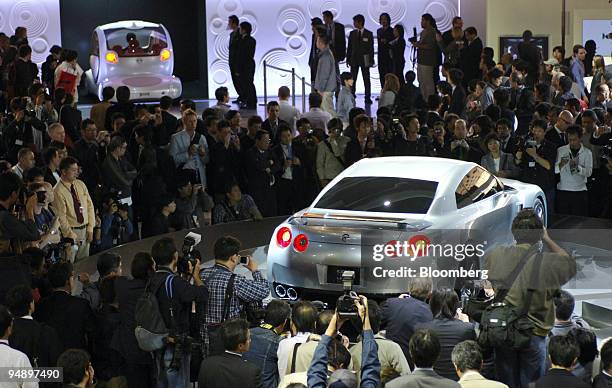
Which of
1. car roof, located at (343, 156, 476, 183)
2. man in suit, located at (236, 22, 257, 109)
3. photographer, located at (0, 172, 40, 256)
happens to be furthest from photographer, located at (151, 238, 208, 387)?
man in suit, located at (236, 22, 257, 109)

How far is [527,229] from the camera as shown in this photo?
9.39 metres

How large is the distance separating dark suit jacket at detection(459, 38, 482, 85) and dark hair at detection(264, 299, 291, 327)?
1314cm

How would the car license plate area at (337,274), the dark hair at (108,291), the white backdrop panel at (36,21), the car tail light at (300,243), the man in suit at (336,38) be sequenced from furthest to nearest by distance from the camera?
the white backdrop panel at (36,21), the man in suit at (336,38), the car tail light at (300,243), the car license plate area at (337,274), the dark hair at (108,291)

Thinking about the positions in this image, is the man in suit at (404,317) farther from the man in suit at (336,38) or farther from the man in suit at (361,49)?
the man in suit at (336,38)

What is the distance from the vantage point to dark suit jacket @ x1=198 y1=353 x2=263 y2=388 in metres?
7.46

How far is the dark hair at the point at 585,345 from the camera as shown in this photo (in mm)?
7809

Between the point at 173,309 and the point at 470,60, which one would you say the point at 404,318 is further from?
the point at 470,60

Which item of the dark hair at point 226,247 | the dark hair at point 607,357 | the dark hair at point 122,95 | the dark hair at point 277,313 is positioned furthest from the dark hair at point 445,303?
the dark hair at point 122,95

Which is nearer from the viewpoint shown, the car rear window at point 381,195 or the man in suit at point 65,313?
the man in suit at point 65,313

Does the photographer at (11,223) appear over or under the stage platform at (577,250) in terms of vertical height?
over

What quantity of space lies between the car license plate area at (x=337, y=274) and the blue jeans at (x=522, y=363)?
225 centimetres

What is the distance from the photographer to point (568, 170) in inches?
546

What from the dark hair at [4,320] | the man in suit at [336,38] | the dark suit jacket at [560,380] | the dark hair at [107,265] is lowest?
the dark suit jacket at [560,380]

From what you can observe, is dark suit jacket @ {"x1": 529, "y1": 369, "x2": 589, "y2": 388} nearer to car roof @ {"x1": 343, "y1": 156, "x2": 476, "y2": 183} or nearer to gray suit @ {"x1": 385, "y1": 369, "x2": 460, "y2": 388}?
gray suit @ {"x1": 385, "y1": 369, "x2": 460, "y2": 388}
